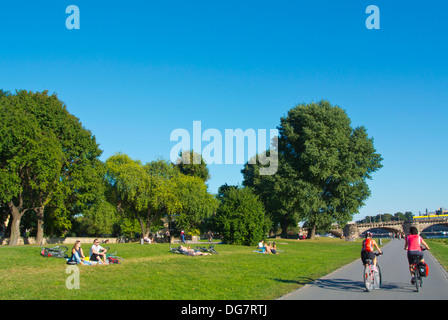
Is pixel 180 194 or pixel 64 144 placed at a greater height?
pixel 64 144

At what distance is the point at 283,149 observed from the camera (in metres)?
52.7

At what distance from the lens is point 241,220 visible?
37000 millimetres

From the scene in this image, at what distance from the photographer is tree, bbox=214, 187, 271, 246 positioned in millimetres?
36844

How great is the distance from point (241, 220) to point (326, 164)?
50.0 feet

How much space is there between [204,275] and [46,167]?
24236mm

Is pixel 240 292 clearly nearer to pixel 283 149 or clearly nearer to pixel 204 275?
pixel 204 275

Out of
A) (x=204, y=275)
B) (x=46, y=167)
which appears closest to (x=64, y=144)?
(x=46, y=167)

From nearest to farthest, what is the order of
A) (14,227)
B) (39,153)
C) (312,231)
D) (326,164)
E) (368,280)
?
1. (368,280)
2. (39,153)
3. (14,227)
4. (326,164)
5. (312,231)

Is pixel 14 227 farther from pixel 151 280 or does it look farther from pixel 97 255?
pixel 151 280

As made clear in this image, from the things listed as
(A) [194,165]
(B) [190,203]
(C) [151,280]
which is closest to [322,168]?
(B) [190,203]

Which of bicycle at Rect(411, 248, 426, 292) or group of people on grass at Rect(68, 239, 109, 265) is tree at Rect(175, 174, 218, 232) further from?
bicycle at Rect(411, 248, 426, 292)

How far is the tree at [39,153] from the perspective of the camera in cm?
3225

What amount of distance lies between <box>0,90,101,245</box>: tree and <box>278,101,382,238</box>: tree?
24.7 metres
